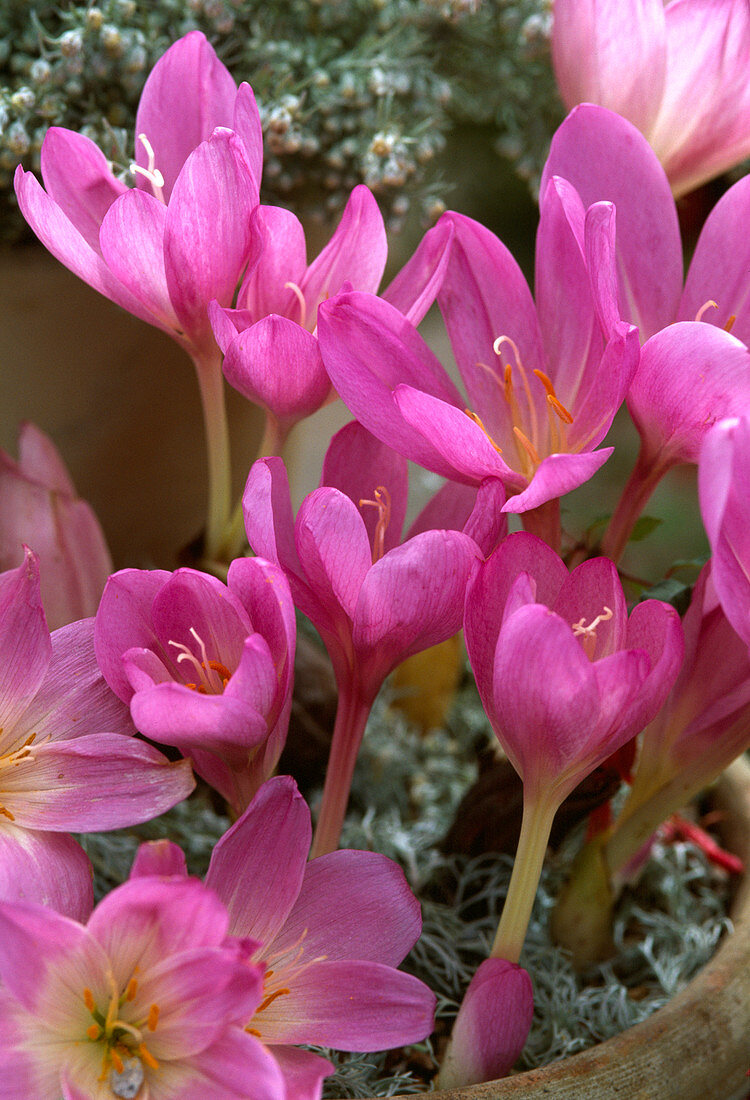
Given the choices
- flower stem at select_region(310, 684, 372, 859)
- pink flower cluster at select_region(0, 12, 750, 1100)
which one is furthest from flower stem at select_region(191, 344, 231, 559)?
flower stem at select_region(310, 684, 372, 859)

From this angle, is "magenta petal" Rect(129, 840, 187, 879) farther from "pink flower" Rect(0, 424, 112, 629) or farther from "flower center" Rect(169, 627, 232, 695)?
"pink flower" Rect(0, 424, 112, 629)

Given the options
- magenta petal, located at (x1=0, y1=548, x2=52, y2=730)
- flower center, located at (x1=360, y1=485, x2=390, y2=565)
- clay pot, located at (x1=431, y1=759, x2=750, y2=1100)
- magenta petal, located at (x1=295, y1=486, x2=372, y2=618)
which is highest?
magenta petal, located at (x1=295, y1=486, x2=372, y2=618)

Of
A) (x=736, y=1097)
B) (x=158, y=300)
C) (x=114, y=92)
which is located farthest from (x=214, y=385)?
(x=736, y=1097)

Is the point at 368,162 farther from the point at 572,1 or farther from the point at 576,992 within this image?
the point at 576,992

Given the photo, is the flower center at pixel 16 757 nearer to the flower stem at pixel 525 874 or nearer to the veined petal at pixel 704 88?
the flower stem at pixel 525 874

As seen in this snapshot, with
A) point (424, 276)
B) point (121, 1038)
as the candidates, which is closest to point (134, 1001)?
point (121, 1038)

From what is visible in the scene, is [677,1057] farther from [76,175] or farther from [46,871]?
[76,175]
